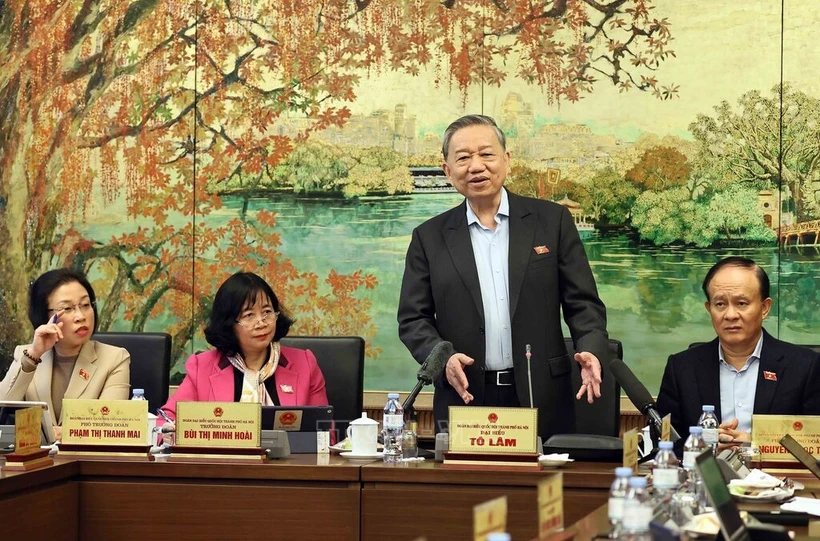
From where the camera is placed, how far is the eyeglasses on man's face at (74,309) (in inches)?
149

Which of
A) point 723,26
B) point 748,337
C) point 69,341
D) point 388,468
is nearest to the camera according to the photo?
point 388,468

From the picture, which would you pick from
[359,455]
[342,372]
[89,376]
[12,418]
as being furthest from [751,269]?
[12,418]

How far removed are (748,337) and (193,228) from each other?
2.65 metres

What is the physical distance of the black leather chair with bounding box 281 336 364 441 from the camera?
3.82 m

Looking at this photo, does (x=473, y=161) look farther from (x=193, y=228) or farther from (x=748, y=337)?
(x=193, y=228)

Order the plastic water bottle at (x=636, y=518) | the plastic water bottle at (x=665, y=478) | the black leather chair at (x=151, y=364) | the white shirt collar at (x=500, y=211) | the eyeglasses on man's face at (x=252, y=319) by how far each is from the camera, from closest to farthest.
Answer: the plastic water bottle at (x=636, y=518) → the plastic water bottle at (x=665, y=478) → the white shirt collar at (x=500, y=211) → the eyeglasses on man's face at (x=252, y=319) → the black leather chair at (x=151, y=364)

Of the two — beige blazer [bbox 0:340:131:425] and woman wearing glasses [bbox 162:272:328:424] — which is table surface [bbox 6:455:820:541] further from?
beige blazer [bbox 0:340:131:425]

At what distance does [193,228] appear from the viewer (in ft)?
16.6

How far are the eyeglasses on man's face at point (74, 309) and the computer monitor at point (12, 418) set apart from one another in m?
0.44

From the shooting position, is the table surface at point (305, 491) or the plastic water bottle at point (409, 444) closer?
the table surface at point (305, 491)

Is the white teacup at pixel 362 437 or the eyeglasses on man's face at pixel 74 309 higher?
the eyeglasses on man's face at pixel 74 309

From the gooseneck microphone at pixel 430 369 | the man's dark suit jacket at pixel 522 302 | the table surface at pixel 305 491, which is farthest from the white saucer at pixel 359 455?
the man's dark suit jacket at pixel 522 302

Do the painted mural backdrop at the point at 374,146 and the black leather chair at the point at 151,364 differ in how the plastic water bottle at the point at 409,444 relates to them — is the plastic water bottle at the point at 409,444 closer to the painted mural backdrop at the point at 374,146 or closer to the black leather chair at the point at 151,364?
the black leather chair at the point at 151,364

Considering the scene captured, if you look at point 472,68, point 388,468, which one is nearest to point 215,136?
point 472,68
